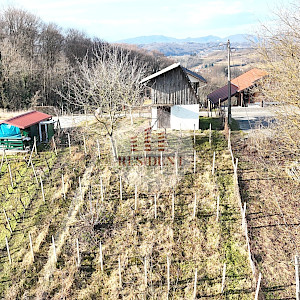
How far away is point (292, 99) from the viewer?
1305cm

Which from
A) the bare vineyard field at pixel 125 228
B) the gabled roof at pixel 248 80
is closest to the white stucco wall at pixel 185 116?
the bare vineyard field at pixel 125 228

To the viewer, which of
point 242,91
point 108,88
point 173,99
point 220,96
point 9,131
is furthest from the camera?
point 242,91

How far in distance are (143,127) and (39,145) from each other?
23.6 ft

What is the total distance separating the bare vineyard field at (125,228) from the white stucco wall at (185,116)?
2.83 m

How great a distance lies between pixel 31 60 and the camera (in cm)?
3953

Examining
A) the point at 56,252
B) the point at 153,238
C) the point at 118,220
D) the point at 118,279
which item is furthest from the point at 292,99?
the point at 56,252

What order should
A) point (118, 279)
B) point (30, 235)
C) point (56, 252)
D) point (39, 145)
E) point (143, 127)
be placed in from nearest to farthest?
point (118, 279)
point (56, 252)
point (30, 235)
point (39, 145)
point (143, 127)

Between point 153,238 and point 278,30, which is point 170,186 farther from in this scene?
point 278,30

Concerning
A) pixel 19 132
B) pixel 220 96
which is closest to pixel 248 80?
pixel 220 96

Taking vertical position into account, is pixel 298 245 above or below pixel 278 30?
below

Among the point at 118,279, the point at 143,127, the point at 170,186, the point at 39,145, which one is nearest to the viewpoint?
the point at 118,279

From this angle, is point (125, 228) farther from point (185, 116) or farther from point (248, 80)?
point (248, 80)

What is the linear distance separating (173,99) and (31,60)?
2629 cm

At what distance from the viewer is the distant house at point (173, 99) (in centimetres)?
2044
